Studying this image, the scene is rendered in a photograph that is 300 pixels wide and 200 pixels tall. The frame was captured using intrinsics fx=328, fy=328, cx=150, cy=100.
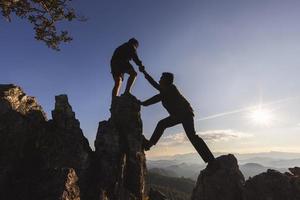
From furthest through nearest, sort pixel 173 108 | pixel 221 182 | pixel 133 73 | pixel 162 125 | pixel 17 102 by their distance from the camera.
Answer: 1. pixel 221 182
2. pixel 133 73
3. pixel 162 125
4. pixel 173 108
5. pixel 17 102

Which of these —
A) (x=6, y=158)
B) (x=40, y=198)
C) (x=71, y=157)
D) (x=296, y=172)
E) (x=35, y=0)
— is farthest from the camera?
(x=296, y=172)

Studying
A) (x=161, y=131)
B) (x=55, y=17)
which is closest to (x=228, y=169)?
(x=161, y=131)

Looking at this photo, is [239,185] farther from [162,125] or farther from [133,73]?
[133,73]

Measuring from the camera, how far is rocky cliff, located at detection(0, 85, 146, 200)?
517 inches

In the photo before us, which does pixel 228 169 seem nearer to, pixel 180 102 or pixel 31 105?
pixel 180 102

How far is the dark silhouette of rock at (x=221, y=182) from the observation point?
2114 cm

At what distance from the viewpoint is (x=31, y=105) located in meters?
18.2

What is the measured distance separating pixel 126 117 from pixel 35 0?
9.44 meters

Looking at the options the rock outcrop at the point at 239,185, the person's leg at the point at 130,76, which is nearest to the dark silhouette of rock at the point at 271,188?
the rock outcrop at the point at 239,185

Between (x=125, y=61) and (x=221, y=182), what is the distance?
9.93m

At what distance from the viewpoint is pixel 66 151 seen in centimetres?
1750

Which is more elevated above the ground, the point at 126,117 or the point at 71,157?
the point at 126,117

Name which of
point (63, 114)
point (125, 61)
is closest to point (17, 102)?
point (63, 114)

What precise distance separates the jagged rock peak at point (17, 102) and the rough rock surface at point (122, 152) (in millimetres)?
3800
